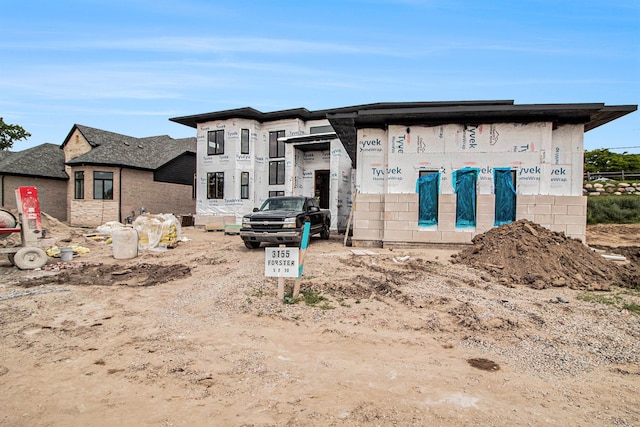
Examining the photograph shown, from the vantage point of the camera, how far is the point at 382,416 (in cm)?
297

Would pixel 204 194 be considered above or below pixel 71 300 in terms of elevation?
above

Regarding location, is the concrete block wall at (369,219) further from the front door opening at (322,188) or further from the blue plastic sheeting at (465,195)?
the front door opening at (322,188)

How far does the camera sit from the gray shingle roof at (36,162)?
26.7 meters

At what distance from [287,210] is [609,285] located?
9143mm

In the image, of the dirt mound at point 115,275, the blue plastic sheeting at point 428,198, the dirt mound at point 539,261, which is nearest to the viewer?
the dirt mound at point 539,261

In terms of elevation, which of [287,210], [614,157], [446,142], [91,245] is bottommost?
[91,245]

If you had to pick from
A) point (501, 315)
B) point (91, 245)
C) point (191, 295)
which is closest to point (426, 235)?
point (501, 315)

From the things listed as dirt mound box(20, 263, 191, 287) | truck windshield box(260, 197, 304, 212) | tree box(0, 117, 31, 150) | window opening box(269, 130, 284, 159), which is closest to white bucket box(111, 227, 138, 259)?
dirt mound box(20, 263, 191, 287)

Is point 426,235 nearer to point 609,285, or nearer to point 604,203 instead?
point 609,285

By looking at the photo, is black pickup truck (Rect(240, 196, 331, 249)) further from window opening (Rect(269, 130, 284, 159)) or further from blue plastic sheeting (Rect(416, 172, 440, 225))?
window opening (Rect(269, 130, 284, 159))

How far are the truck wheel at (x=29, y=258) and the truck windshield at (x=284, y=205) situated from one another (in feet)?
21.7

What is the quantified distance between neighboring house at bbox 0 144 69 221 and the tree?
14.1m

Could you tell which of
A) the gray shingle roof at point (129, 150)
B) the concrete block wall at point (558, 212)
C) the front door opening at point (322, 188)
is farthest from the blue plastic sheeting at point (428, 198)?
the gray shingle roof at point (129, 150)

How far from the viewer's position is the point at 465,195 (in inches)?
484
